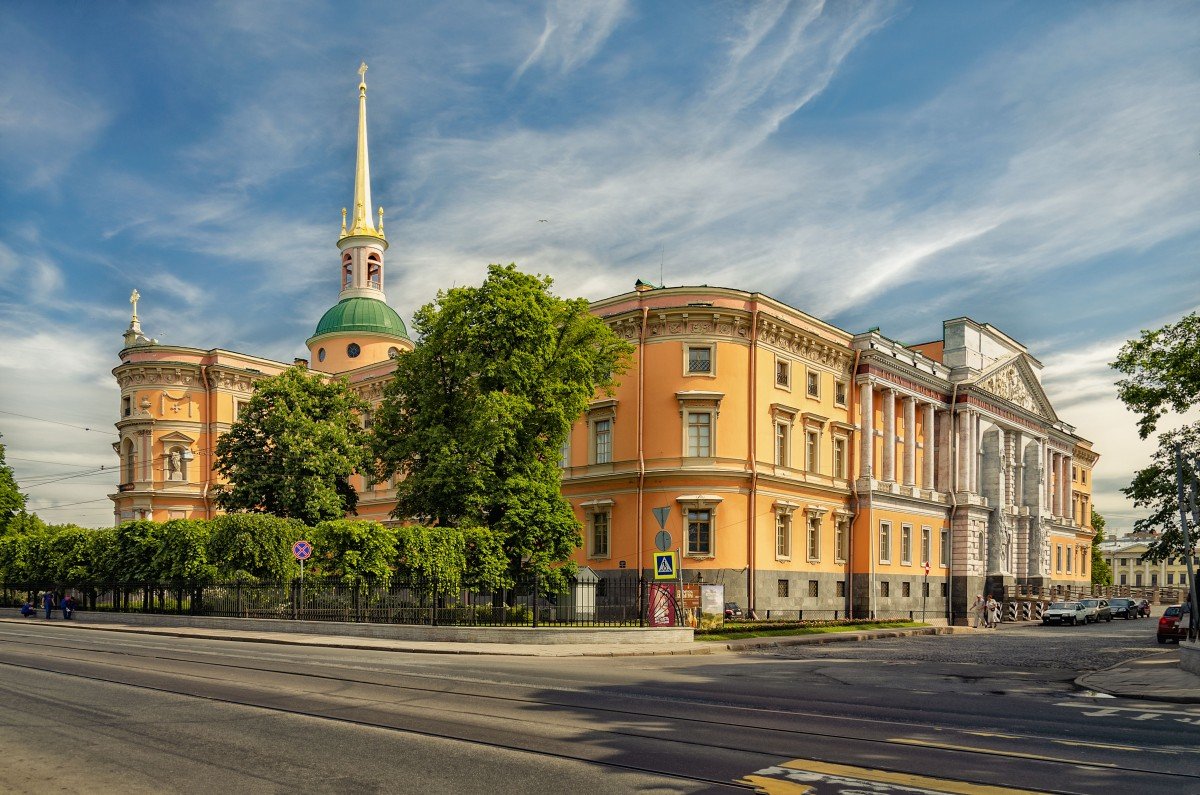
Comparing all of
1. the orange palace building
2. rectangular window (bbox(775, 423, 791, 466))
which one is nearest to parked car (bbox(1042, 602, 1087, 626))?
the orange palace building

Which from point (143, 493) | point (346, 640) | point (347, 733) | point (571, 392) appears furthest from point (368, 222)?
point (347, 733)

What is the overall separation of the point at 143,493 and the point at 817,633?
157 feet

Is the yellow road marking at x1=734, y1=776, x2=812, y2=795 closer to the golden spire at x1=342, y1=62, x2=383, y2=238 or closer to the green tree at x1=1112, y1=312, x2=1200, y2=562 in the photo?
the green tree at x1=1112, y1=312, x2=1200, y2=562

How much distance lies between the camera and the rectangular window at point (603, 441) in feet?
147

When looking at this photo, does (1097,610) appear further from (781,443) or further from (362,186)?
(362,186)

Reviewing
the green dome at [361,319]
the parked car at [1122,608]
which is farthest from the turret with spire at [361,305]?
the parked car at [1122,608]

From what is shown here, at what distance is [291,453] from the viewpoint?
45.7 m

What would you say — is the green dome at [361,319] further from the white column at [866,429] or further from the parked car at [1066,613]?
the parked car at [1066,613]

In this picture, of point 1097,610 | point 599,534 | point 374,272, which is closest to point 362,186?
point 374,272

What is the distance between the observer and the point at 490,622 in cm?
3005

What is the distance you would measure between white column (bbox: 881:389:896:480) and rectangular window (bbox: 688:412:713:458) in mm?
14295

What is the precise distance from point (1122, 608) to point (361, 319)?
58.9 meters

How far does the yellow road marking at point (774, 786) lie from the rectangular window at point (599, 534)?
3518cm

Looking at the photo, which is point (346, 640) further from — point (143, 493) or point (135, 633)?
point (143, 493)
